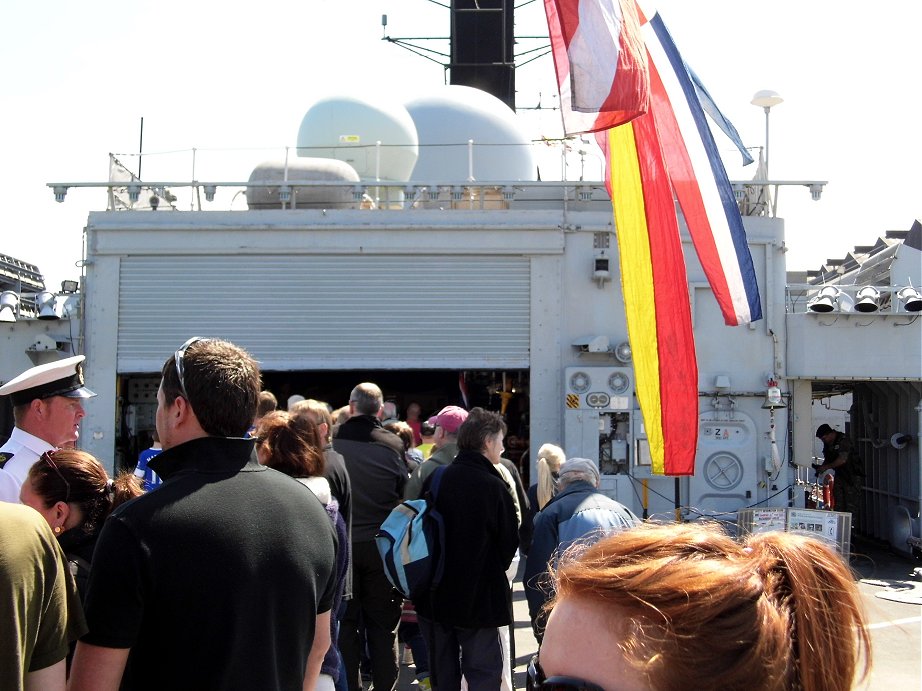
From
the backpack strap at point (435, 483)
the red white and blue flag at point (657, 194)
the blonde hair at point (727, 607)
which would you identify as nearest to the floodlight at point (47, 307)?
the backpack strap at point (435, 483)

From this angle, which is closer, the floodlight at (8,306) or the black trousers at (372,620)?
the black trousers at (372,620)

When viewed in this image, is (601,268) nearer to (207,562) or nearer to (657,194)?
(657,194)

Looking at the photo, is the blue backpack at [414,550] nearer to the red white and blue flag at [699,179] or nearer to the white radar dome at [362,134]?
the red white and blue flag at [699,179]

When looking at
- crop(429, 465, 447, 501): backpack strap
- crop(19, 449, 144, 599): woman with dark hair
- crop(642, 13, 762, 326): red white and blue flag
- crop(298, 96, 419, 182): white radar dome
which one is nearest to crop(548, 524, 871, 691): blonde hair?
crop(19, 449, 144, 599): woman with dark hair

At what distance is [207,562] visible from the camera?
7.66 ft

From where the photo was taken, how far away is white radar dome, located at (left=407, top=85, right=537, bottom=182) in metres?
16.1

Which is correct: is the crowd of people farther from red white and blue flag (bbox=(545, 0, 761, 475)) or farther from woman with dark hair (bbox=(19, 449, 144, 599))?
red white and blue flag (bbox=(545, 0, 761, 475))

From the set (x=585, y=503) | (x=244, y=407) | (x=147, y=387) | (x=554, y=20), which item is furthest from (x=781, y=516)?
(x=147, y=387)

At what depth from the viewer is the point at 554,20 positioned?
4504 mm

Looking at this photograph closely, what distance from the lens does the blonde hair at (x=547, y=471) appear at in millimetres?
6336

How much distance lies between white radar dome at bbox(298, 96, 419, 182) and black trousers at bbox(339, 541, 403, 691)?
10.4m

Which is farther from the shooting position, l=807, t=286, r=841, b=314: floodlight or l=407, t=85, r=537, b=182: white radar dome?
l=407, t=85, r=537, b=182: white radar dome

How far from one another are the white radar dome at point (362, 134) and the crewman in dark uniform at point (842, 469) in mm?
8400

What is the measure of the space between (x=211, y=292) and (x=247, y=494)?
11115 mm
